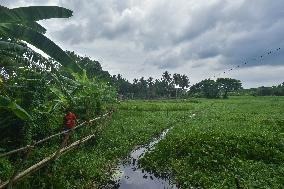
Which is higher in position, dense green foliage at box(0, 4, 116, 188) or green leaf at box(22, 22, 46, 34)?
green leaf at box(22, 22, 46, 34)

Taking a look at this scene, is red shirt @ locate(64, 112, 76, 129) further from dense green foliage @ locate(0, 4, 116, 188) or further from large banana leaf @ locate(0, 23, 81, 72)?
large banana leaf @ locate(0, 23, 81, 72)

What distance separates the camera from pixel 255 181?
35.9 ft

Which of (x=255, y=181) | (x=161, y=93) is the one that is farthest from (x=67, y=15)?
(x=161, y=93)

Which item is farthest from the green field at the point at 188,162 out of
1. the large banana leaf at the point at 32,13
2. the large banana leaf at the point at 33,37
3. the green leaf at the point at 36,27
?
the large banana leaf at the point at 32,13

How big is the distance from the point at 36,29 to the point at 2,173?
380cm

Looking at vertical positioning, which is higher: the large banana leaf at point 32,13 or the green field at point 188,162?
the large banana leaf at point 32,13

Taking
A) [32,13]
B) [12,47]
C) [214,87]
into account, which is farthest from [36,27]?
[214,87]

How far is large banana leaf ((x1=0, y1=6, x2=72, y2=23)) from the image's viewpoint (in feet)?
29.7

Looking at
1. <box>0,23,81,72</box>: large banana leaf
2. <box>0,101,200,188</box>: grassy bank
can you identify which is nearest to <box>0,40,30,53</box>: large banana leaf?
<box>0,23,81,72</box>: large banana leaf

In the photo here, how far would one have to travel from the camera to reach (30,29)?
364 inches

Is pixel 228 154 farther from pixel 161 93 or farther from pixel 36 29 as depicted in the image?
pixel 161 93

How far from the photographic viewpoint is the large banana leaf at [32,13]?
905 cm

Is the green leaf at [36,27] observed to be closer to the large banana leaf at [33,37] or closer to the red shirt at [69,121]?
the large banana leaf at [33,37]

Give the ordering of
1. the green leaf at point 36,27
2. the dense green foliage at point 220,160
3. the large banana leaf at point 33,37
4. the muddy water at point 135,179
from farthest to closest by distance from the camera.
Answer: the muddy water at point 135,179 → the dense green foliage at point 220,160 → the green leaf at point 36,27 → the large banana leaf at point 33,37
